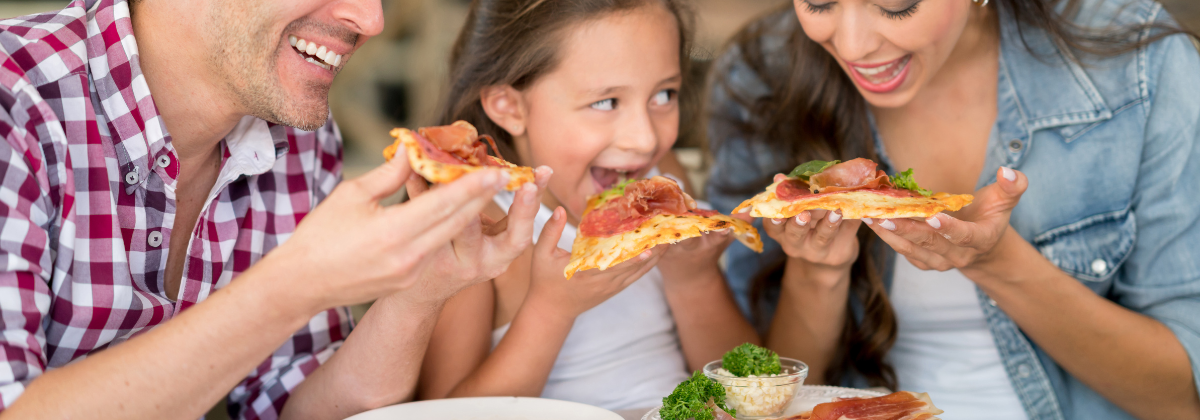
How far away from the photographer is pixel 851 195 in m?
1.99

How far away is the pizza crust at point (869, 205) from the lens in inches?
74.9

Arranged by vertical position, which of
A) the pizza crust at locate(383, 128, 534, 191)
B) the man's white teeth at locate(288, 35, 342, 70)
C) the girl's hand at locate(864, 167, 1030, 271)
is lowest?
the girl's hand at locate(864, 167, 1030, 271)

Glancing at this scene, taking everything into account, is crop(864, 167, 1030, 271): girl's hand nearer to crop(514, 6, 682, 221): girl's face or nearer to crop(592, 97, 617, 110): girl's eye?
crop(514, 6, 682, 221): girl's face

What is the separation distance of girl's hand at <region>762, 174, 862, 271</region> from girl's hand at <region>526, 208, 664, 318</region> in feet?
1.21

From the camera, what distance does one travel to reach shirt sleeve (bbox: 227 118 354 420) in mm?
2352

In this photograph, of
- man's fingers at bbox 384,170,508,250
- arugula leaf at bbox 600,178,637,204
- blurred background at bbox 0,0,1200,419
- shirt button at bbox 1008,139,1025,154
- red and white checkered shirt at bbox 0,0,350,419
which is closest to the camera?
man's fingers at bbox 384,170,508,250

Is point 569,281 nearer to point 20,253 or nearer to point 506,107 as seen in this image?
point 506,107

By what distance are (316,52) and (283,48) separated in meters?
0.10

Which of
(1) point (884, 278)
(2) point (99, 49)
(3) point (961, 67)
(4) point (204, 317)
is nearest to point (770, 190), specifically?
(1) point (884, 278)

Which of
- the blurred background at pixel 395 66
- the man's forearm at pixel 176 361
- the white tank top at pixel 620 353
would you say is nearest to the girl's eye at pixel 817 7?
the white tank top at pixel 620 353

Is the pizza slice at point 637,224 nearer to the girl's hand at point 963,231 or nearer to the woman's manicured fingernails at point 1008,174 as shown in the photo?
the girl's hand at point 963,231

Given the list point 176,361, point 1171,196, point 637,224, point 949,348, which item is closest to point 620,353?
point 637,224

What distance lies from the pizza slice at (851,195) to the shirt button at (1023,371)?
0.95 metres

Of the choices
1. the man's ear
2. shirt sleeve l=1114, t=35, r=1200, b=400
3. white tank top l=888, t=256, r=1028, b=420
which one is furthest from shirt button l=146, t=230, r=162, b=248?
shirt sleeve l=1114, t=35, r=1200, b=400
